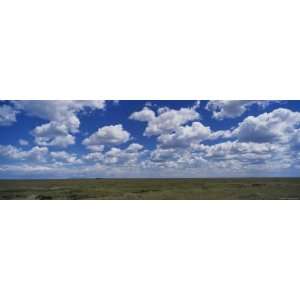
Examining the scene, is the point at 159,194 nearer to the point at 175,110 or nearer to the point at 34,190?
the point at 175,110

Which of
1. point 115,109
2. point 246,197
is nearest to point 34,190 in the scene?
point 115,109

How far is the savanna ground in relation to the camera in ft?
34.1

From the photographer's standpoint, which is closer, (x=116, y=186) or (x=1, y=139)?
(x=1, y=139)

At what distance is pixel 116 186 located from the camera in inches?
453

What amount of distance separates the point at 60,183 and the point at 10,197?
1.86 m

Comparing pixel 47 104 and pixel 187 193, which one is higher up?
pixel 47 104

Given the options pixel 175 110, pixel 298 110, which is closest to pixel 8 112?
pixel 175 110

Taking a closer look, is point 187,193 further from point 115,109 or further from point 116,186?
point 115,109

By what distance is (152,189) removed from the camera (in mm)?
11531

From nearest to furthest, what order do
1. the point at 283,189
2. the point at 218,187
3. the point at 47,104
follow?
the point at 47,104 → the point at 283,189 → the point at 218,187

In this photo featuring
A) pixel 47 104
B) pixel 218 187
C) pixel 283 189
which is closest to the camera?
pixel 47 104

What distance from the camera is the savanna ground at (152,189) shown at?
1038cm

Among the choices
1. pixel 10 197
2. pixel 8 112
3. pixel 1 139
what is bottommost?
pixel 10 197

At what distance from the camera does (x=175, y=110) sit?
991cm
